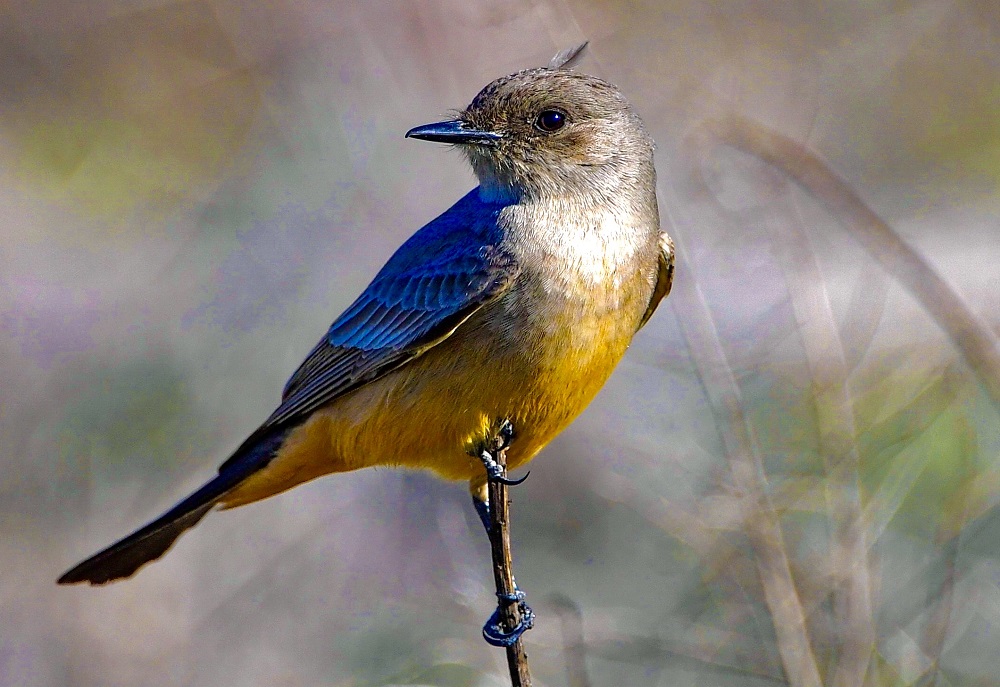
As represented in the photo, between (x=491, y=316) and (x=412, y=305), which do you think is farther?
(x=412, y=305)

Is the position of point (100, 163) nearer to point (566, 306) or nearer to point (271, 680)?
point (271, 680)

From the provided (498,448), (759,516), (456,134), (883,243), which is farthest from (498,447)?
(883,243)

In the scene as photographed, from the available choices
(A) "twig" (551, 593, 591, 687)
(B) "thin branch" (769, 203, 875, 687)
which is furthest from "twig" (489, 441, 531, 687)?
(B) "thin branch" (769, 203, 875, 687)

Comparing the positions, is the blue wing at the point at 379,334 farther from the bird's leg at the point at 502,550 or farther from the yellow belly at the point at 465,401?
the bird's leg at the point at 502,550

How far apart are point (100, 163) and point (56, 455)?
293cm

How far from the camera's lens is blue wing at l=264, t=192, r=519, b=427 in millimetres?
4316

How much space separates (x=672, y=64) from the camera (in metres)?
7.14

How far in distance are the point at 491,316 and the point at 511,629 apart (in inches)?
40.9

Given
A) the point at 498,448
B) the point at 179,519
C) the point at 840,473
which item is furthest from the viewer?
the point at 840,473

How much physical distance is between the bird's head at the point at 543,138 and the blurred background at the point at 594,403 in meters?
0.43

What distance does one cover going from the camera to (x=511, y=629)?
4047 millimetres

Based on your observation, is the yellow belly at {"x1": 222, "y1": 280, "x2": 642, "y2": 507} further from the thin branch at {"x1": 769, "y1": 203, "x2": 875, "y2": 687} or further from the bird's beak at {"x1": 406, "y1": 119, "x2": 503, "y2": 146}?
the thin branch at {"x1": 769, "y1": 203, "x2": 875, "y2": 687}

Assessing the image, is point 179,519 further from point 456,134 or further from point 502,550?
point 456,134

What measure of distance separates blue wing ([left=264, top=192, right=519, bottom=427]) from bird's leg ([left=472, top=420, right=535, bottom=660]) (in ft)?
1.41
